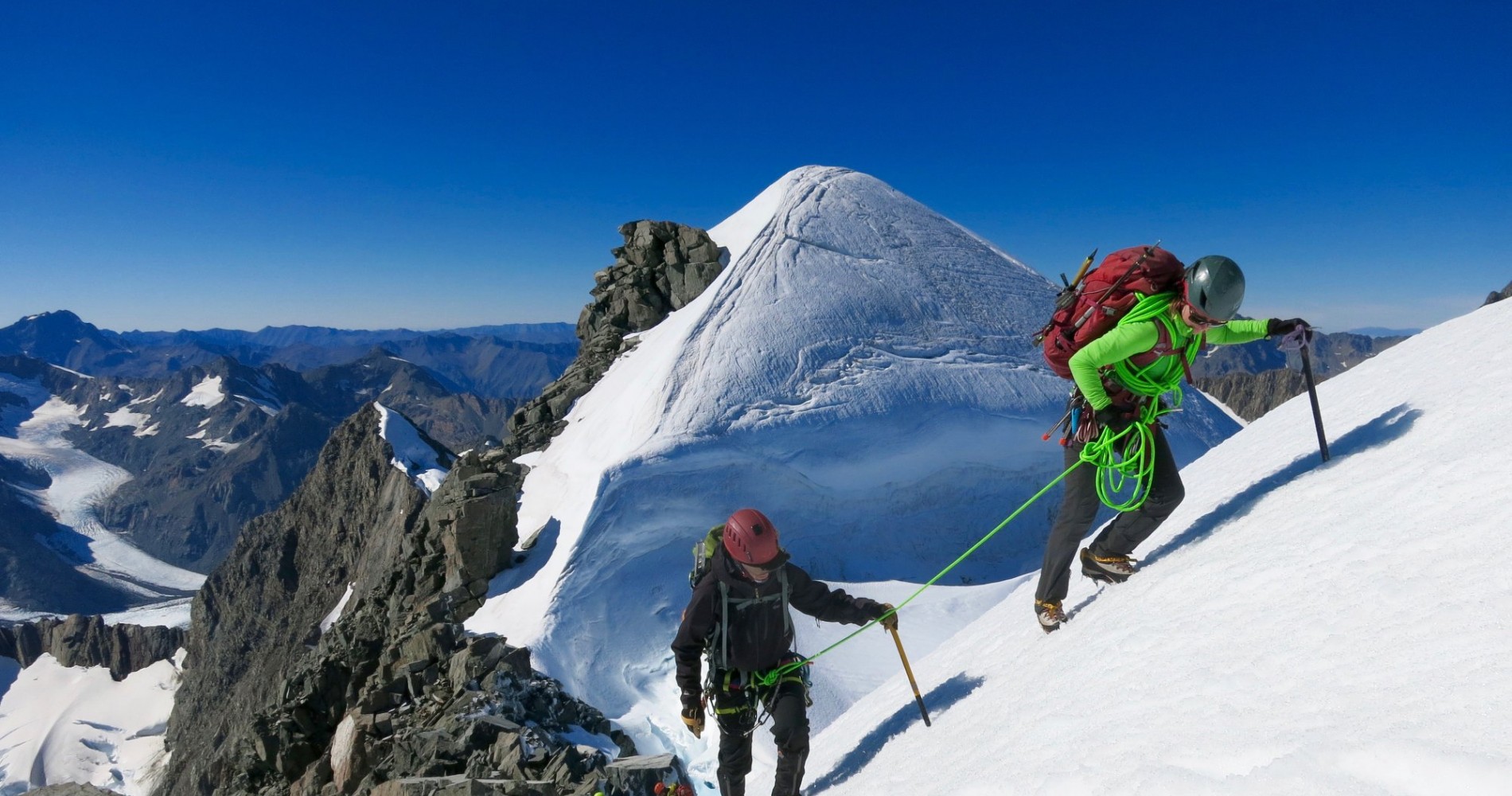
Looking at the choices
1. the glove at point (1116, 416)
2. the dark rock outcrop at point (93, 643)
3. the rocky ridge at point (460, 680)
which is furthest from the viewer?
the dark rock outcrop at point (93, 643)

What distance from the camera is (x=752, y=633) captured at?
561cm

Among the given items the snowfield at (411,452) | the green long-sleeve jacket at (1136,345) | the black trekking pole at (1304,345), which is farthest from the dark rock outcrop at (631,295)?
the snowfield at (411,452)

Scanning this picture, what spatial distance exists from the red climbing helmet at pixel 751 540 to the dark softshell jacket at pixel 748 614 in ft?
0.61

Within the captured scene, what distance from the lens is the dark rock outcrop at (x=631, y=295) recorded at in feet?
72.1

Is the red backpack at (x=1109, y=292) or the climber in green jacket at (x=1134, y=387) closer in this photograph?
the climber in green jacket at (x=1134, y=387)

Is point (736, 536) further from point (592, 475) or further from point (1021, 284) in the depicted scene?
point (1021, 284)

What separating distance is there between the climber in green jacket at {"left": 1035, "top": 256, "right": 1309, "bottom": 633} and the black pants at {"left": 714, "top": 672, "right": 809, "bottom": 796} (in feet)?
6.49

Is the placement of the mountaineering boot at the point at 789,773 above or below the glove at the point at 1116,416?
below

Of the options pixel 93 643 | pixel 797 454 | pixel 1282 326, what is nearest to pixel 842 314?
pixel 797 454

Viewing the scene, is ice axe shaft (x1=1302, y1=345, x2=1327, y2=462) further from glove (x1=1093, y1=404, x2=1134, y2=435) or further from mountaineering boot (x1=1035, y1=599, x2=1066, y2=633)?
mountaineering boot (x1=1035, y1=599, x2=1066, y2=633)

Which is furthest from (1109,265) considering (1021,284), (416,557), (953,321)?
(1021,284)

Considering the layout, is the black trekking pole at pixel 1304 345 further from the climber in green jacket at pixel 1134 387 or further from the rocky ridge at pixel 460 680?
the rocky ridge at pixel 460 680

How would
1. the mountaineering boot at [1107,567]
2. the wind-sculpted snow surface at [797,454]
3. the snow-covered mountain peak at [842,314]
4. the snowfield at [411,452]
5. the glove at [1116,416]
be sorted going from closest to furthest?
the glove at [1116,416] < the mountaineering boot at [1107,567] < the wind-sculpted snow surface at [797,454] < the snow-covered mountain peak at [842,314] < the snowfield at [411,452]

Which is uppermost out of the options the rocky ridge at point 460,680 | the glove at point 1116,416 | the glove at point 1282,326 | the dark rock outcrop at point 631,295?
the dark rock outcrop at point 631,295
